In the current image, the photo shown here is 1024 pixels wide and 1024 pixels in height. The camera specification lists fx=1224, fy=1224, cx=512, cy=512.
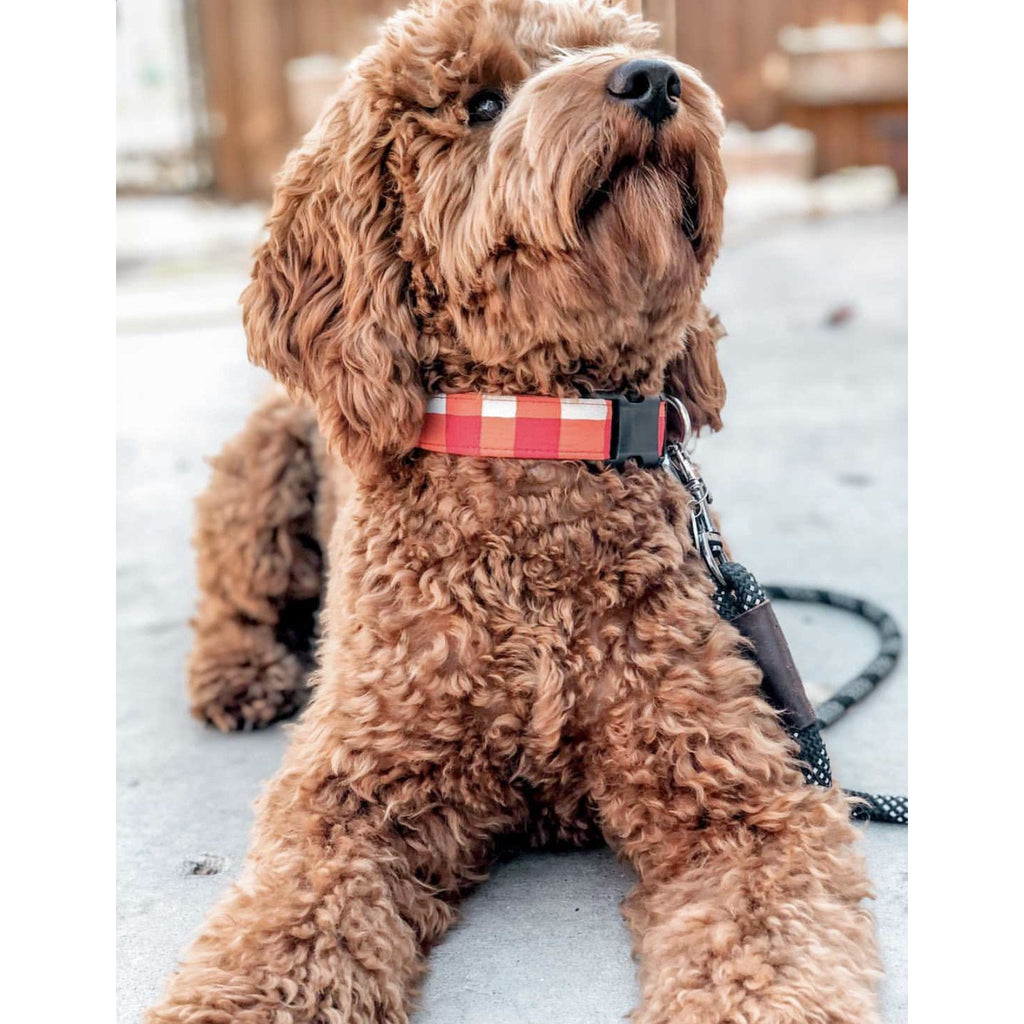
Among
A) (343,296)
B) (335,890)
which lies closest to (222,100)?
(343,296)

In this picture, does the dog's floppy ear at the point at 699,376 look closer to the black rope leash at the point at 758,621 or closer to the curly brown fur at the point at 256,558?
the black rope leash at the point at 758,621

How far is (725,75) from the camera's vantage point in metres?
11.9

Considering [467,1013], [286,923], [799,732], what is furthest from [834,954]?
[286,923]

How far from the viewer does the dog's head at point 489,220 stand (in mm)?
1959

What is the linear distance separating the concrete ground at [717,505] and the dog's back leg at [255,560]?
11cm

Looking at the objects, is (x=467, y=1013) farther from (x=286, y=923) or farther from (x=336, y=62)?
(x=336, y=62)

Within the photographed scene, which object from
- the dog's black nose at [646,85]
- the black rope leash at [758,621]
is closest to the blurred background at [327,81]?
the black rope leash at [758,621]

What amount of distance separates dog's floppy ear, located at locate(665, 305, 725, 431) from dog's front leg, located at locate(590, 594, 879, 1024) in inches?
17.7

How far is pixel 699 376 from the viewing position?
95.3 inches

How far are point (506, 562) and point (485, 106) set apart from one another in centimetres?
80

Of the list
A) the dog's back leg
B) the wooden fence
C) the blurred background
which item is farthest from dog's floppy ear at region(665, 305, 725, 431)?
the wooden fence

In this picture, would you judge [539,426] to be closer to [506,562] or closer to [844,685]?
[506,562]

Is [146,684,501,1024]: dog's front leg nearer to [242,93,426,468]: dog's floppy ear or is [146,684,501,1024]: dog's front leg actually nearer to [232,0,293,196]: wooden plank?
[242,93,426,468]: dog's floppy ear

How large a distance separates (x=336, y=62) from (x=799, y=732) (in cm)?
1161
